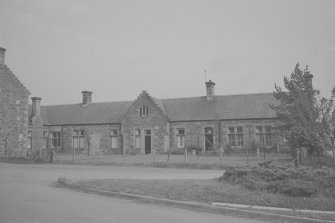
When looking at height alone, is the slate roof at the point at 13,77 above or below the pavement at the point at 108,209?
above

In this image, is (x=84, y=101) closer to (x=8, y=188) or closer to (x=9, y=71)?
(x=9, y=71)

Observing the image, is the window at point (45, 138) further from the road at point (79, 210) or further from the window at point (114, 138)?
the road at point (79, 210)

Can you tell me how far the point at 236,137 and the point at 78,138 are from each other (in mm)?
18806

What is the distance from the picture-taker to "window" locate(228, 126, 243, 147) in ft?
121

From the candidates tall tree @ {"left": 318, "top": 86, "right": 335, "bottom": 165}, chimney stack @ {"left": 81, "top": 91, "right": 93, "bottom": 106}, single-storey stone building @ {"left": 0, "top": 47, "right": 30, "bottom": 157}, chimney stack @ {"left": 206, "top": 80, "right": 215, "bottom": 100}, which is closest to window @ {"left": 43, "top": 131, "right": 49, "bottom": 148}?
chimney stack @ {"left": 81, "top": 91, "right": 93, "bottom": 106}

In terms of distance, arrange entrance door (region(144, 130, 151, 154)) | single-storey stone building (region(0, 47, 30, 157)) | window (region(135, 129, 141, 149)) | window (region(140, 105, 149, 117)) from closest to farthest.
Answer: single-storey stone building (region(0, 47, 30, 157)) → entrance door (region(144, 130, 151, 154)) → window (region(140, 105, 149, 117)) → window (region(135, 129, 141, 149))

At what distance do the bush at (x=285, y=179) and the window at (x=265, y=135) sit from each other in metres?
22.7

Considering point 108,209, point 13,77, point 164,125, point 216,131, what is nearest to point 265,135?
point 216,131

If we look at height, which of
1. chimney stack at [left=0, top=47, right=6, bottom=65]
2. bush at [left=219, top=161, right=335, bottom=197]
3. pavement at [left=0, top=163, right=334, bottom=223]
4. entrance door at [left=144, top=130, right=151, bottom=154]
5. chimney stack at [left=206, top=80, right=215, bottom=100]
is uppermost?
chimney stack at [left=0, top=47, right=6, bottom=65]

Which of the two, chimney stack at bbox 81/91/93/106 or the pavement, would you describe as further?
chimney stack at bbox 81/91/93/106

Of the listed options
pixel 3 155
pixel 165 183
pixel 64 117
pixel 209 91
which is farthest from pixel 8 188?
pixel 64 117

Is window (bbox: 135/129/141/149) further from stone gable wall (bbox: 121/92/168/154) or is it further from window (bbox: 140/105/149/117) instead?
window (bbox: 140/105/149/117)

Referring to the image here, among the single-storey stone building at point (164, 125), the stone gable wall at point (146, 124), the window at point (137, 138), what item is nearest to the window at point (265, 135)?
the single-storey stone building at point (164, 125)

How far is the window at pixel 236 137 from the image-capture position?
36.9m
